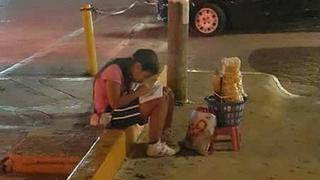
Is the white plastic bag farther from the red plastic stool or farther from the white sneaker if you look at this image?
the white sneaker

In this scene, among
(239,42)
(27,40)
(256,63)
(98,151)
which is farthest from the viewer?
(27,40)

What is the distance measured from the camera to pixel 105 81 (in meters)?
5.02

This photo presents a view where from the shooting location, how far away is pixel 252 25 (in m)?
15.1

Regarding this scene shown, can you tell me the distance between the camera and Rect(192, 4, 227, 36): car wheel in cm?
1438

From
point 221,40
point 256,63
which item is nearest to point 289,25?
point 221,40

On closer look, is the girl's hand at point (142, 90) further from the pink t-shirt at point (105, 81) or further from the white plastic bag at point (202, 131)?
the white plastic bag at point (202, 131)

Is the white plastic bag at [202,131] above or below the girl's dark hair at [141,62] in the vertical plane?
below

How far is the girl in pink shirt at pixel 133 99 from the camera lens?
16.4 ft

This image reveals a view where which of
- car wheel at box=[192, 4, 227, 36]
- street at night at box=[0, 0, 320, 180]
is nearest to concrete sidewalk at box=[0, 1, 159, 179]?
street at night at box=[0, 0, 320, 180]

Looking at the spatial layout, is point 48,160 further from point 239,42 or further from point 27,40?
point 27,40

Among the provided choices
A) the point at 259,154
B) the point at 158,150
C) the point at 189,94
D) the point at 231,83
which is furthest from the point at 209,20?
the point at 158,150

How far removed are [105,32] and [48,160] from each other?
10145mm

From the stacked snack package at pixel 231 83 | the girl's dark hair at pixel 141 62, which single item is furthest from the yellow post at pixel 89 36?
the girl's dark hair at pixel 141 62

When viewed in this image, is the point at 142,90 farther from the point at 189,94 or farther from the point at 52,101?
the point at 52,101
